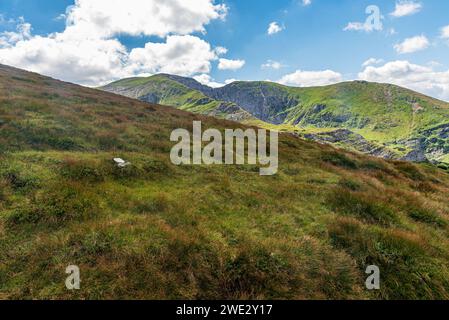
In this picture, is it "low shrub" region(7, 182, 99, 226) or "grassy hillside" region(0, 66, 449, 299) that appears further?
"low shrub" region(7, 182, 99, 226)

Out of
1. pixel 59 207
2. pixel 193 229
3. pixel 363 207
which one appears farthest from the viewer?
pixel 363 207

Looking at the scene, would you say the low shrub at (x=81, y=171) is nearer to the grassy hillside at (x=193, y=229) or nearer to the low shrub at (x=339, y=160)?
the grassy hillside at (x=193, y=229)

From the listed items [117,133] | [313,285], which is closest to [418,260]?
[313,285]

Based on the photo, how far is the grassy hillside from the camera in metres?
6.86

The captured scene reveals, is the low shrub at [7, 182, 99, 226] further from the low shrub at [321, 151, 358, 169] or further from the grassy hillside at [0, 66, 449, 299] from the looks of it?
the low shrub at [321, 151, 358, 169]

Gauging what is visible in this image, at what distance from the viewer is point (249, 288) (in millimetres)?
6883

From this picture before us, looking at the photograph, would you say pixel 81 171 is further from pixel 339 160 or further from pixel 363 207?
pixel 339 160

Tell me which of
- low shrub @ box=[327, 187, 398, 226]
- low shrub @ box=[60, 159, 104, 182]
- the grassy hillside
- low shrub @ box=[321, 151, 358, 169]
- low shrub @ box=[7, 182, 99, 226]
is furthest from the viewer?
low shrub @ box=[321, 151, 358, 169]

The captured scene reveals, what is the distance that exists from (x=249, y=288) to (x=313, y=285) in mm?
1796

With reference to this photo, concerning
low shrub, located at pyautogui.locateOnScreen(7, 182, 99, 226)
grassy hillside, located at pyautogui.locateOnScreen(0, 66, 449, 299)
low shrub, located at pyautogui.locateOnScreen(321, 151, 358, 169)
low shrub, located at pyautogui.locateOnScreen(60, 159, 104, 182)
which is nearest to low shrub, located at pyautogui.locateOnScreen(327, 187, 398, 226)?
grassy hillside, located at pyautogui.locateOnScreen(0, 66, 449, 299)

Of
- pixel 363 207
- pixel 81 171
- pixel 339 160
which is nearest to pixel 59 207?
pixel 81 171

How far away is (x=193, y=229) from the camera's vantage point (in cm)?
891

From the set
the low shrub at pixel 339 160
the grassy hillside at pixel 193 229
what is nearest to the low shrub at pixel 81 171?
the grassy hillside at pixel 193 229

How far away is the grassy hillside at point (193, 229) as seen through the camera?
6.86 metres
